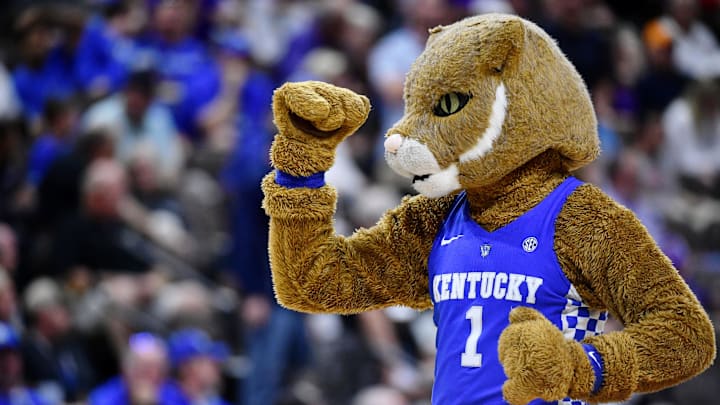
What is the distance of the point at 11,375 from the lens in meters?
5.14

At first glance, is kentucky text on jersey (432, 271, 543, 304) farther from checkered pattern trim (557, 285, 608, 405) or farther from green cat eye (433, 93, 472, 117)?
green cat eye (433, 93, 472, 117)

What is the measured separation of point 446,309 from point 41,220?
408 cm

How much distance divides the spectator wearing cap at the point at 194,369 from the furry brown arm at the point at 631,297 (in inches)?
135

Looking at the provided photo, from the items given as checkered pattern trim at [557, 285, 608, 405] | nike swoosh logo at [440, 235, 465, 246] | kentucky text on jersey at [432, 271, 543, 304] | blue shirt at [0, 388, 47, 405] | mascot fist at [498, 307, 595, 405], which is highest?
nike swoosh logo at [440, 235, 465, 246]

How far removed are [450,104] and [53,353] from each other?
11.9 ft

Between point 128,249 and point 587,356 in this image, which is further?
point 128,249

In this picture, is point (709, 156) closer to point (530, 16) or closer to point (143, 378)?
point (530, 16)

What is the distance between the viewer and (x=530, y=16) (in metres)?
6.70

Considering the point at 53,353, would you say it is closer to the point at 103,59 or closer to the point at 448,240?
the point at 103,59

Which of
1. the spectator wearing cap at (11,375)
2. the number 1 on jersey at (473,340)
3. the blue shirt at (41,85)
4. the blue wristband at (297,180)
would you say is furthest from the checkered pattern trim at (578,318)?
the blue shirt at (41,85)

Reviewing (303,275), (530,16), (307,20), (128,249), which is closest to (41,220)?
(128,249)

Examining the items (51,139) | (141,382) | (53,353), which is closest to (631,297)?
(141,382)

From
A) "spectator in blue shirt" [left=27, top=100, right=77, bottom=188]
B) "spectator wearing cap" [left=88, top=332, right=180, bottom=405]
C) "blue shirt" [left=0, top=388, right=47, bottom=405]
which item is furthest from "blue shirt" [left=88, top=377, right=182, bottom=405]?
"spectator in blue shirt" [left=27, top=100, right=77, bottom=188]

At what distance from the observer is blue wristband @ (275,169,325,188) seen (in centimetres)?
241
